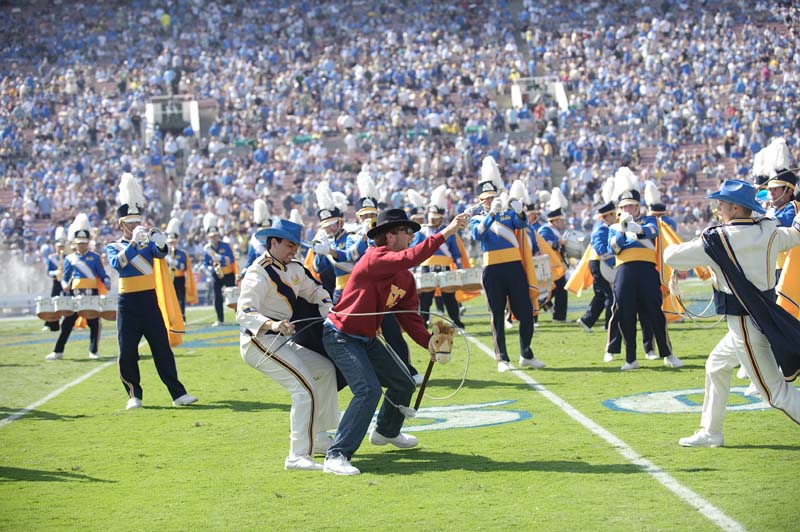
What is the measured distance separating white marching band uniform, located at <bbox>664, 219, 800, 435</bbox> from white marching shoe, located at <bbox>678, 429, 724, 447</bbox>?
3 cm

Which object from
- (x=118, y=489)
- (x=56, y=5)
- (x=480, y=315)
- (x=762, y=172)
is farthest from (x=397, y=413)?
(x=56, y=5)

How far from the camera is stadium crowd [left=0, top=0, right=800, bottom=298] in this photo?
115 ft

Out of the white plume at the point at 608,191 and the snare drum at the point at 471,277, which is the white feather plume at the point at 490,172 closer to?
the white plume at the point at 608,191

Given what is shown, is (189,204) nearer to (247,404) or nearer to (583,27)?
(583,27)

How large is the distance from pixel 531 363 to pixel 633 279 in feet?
4.60

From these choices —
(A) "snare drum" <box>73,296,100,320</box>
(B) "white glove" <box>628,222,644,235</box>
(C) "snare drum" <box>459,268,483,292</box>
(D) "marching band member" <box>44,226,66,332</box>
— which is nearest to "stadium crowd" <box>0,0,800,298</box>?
(D) "marching band member" <box>44,226,66,332</box>

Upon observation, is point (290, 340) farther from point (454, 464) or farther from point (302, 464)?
point (454, 464)

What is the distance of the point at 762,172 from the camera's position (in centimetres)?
1097

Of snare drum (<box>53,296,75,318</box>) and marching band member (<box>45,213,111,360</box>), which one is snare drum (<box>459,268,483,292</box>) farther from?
snare drum (<box>53,296,75,318</box>)

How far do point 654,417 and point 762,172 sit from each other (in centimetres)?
317

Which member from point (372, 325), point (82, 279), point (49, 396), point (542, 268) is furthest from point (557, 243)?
point (372, 325)

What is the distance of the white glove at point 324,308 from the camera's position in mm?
8227

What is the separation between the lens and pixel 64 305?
1622 cm

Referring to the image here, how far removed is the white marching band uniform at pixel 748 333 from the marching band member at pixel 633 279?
4.33 m
